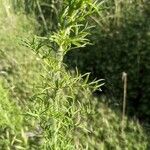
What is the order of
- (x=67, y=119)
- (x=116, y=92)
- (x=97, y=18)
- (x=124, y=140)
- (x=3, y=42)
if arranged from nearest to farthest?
(x=67, y=119)
(x=124, y=140)
(x=116, y=92)
(x=3, y=42)
(x=97, y=18)

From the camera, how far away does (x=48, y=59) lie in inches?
89.6

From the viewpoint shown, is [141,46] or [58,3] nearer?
[141,46]

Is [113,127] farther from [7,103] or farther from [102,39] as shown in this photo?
[102,39]

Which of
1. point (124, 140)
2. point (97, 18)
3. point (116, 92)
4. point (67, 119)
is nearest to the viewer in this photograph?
point (67, 119)

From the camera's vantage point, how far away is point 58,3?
547 centimetres

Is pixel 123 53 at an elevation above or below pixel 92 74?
above

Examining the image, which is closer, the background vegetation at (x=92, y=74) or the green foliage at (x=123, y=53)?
the background vegetation at (x=92, y=74)

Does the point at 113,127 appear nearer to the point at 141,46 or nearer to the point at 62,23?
the point at 141,46

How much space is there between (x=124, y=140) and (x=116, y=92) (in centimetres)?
71

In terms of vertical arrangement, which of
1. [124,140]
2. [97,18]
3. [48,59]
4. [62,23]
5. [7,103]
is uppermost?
[62,23]

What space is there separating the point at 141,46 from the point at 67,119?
7.72 ft

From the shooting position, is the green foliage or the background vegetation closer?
the background vegetation

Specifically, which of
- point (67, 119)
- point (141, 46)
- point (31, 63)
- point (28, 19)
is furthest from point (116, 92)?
point (67, 119)

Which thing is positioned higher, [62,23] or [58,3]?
[62,23]
